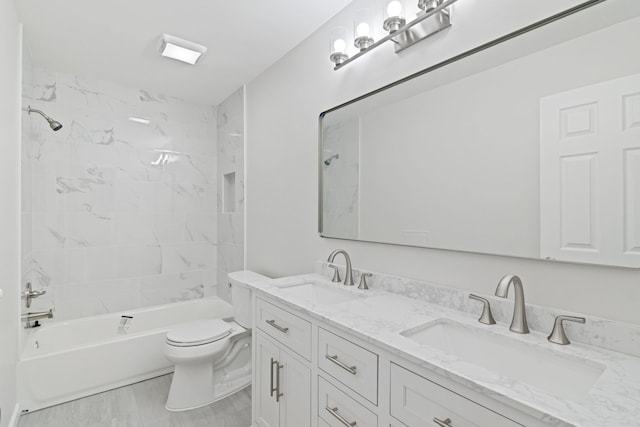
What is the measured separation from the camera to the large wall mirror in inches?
39.4

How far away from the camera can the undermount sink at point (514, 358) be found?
3.07ft

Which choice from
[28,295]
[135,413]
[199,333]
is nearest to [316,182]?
[199,333]

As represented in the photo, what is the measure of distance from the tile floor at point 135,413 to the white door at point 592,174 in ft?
6.69

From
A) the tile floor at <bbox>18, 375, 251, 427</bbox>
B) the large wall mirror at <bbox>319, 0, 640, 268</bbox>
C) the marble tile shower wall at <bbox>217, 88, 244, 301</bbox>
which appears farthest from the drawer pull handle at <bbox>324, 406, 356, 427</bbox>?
the marble tile shower wall at <bbox>217, 88, 244, 301</bbox>

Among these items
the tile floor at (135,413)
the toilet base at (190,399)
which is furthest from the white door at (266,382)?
the toilet base at (190,399)

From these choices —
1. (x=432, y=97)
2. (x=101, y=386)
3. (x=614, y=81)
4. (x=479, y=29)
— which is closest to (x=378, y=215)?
(x=432, y=97)

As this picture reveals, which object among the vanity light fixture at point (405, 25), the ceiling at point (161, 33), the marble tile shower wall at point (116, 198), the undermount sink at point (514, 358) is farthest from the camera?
the marble tile shower wall at point (116, 198)

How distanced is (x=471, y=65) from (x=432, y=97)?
203 mm

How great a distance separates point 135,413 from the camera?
223 cm

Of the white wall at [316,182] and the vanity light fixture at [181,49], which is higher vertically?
the vanity light fixture at [181,49]

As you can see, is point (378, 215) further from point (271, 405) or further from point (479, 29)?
point (271, 405)

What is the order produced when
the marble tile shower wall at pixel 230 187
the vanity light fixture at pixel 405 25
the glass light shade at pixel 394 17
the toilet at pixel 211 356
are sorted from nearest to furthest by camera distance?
the vanity light fixture at pixel 405 25, the glass light shade at pixel 394 17, the toilet at pixel 211 356, the marble tile shower wall at pixel 230 187

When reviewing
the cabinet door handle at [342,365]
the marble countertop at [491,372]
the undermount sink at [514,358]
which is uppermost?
the marble countertop at [491,372]

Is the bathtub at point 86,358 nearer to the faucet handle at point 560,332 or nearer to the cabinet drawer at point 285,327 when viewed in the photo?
the cabinet drawer at point 285,327
